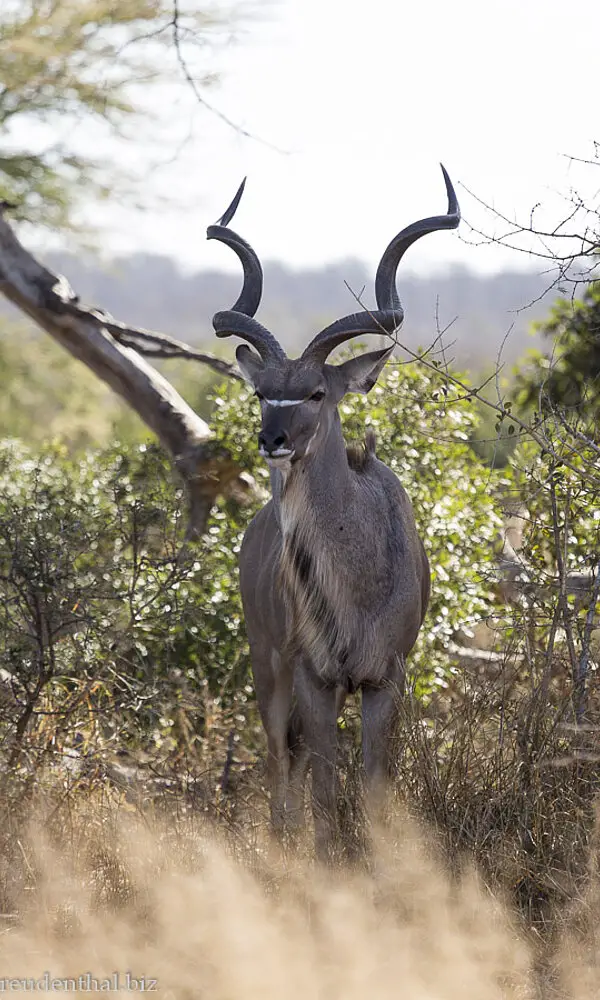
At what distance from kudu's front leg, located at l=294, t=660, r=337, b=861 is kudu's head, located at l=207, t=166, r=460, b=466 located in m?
0.94

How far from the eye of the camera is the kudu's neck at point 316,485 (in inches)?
188

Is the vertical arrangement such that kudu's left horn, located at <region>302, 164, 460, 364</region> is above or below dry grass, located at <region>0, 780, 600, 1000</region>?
above

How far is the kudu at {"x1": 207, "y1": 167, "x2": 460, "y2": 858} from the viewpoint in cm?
470

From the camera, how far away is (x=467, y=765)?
4305 millimetres

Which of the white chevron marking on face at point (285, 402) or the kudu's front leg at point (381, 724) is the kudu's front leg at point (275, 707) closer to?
the kudu's front leg at point (381, 724)

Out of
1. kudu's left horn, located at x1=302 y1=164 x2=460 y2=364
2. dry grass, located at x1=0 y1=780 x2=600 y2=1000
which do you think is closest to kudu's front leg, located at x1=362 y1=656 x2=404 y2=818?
dry grass, located at x1=0 y1=780 x2=600 y2=1000

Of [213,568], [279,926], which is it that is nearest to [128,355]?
[213,568]

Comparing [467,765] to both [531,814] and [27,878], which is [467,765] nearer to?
[531,814]

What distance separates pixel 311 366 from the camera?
190 inches

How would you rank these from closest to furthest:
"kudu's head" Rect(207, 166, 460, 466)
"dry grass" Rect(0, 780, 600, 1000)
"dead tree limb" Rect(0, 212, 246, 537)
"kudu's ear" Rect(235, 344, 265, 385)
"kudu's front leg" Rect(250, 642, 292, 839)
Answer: "dry grass" Rect(0, 780, 600, 1000) → "kudu's head" Rect(207, 166, 460, 466) → "kudu's ear" Rect(235, 344, 265, 385) → "kudu's front leg" Rect(250, 642, 292, 839) → "dead tree limb" Rect(0, 212, 246, 537)

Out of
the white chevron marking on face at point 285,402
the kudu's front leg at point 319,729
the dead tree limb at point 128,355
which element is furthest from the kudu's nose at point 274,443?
the dead tree limb at point 128,355

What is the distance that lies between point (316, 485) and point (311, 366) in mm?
483

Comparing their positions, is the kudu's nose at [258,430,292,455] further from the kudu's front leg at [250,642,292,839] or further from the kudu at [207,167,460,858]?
the kudu's front leg at [250,642,292,839]

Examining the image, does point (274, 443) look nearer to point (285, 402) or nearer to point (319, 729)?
point (285, 402)
